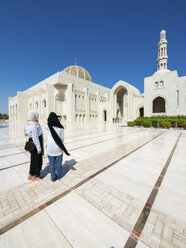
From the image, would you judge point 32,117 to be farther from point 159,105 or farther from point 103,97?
point 103,97

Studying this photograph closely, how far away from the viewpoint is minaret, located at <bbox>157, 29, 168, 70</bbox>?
25498 millimetres

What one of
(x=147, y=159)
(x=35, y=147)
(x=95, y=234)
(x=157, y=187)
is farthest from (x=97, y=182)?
(x=147, y=159)

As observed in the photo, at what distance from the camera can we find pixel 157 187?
95.0 inches

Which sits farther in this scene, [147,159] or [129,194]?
[147,159]

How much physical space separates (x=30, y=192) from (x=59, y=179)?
0.66m

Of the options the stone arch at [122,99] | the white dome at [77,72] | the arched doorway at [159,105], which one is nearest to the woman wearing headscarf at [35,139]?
the stone arch at [122,99]

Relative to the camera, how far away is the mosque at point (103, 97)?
20.8 m

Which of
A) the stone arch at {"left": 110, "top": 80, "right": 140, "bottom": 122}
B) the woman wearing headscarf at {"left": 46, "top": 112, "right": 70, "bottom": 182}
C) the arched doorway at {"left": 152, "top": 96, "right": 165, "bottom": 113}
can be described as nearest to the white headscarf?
the woman wearing headscarf at {"left": 46, "top": 112, "right": 70, "bottom": 182}

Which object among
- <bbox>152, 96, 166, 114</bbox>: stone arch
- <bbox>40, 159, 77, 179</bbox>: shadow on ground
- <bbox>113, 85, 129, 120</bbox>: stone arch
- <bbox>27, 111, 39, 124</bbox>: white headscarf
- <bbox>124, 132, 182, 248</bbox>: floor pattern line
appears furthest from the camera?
<bbox>113, 85, 129, 120</bbox>: stone arch

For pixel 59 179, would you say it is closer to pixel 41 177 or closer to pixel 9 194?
pixel 41 177

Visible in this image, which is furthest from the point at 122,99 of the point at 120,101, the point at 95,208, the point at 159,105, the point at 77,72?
the point at 95,208

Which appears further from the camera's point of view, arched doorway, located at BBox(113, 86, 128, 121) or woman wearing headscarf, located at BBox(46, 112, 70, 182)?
arched doorway, located at BBox(113, 86, 128, 121)

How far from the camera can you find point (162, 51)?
25969 mm

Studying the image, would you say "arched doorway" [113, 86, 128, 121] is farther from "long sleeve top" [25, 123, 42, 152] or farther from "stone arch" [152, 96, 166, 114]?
"long sleeve top" [25, 123, 42, 152]
